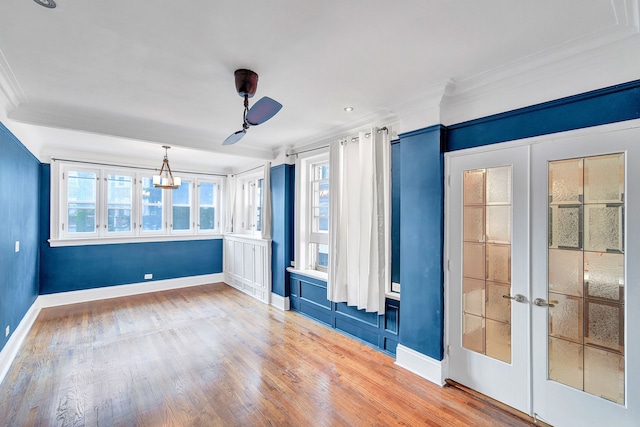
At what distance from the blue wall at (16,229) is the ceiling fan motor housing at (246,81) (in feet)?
7.87

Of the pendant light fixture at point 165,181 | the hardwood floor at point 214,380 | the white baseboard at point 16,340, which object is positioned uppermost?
the pendant light fixture at point 165,181

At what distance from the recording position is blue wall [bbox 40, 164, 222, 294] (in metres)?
4.81

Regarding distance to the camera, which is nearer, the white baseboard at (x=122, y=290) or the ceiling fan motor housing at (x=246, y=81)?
the ceiling fan motor housing at (x=246, y=81)

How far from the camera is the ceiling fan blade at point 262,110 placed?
200 centimetres

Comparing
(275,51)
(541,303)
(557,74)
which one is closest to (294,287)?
(541,303)

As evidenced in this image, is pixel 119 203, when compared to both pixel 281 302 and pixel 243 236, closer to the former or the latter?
pixel 243 236

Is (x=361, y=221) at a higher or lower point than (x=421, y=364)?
higher

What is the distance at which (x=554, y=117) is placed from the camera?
2.12m

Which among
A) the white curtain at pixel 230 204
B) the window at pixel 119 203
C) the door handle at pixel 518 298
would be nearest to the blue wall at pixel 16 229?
the window at pixel 119 203

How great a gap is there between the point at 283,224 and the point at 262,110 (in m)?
2.77

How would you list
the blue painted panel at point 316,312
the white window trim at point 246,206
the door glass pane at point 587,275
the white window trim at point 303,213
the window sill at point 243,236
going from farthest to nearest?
the white window trim at point 246,206 < the window sill at point 243,236 < the white window trim at point 303,213 < the blue painted panel at point 316,312 < the door glass pane at point 587,275

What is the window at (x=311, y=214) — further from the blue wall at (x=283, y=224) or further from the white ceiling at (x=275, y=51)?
the white ceiling at (x=275, y=51)

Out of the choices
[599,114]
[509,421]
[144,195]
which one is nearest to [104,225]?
[144,195]

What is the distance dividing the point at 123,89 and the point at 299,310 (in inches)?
139
